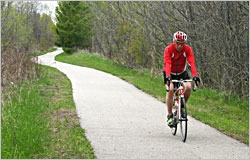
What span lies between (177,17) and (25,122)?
355 inches

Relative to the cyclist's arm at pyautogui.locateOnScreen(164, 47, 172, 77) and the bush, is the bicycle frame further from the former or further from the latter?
the bush

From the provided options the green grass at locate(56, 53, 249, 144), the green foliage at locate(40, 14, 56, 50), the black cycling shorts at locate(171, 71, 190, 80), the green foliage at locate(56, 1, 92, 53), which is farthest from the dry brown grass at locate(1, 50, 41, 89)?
the green foliage at locate(40, 14, 56, 50)

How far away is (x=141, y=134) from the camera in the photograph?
705 centimetres

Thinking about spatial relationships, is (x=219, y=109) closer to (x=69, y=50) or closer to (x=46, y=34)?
(x=69, y=50)

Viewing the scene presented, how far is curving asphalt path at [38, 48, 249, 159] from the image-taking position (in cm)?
572

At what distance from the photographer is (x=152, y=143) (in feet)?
20.9

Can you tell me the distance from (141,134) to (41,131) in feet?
→ 6.47

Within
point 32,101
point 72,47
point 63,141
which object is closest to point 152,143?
point 63,141

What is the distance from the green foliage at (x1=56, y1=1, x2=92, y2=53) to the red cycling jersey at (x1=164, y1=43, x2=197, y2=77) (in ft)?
127

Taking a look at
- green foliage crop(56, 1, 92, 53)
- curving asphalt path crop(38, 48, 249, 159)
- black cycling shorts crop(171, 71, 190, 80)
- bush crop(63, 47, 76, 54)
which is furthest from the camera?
bush crop(63, 47, 76, 54)

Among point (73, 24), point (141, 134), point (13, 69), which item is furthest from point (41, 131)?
point (73, 24)

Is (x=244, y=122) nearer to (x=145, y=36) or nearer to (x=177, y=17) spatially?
(x=177, y=17)

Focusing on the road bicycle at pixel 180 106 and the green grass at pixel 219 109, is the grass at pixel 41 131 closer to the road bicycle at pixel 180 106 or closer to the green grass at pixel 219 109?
the road bicycle at pixel 180 106

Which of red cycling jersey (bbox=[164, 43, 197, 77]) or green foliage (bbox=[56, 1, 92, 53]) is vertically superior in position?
green foliage (bbox=[56, 1, 92, 53])
